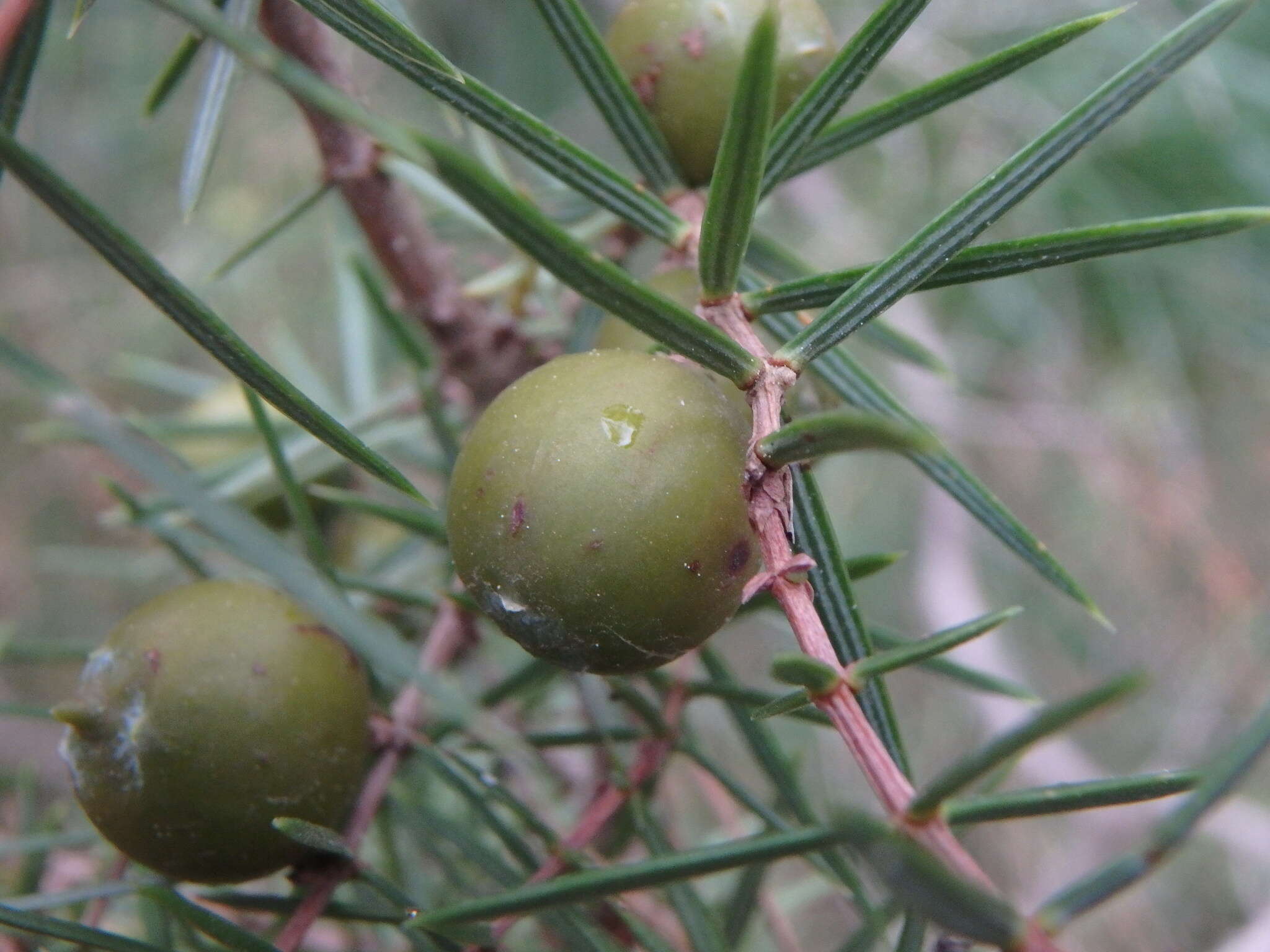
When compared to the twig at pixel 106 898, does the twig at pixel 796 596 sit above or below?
above

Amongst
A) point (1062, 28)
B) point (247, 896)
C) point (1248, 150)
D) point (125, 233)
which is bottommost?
point (247, 896)

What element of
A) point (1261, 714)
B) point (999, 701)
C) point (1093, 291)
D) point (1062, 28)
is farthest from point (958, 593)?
point (1261, 714)

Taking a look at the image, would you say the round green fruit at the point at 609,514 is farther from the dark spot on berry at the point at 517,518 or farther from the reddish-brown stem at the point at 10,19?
the reddish-brown stem at the point at 10,19

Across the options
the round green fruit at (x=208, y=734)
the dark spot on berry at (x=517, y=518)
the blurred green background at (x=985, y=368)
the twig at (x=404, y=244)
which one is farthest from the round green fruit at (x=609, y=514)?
the blurred green background at (x=985, y=368)

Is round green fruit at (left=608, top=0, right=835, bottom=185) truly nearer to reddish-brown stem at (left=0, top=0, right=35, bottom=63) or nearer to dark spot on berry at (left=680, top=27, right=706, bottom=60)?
dark spot on berry at (left=680, top=27, right=706, bottom=60)

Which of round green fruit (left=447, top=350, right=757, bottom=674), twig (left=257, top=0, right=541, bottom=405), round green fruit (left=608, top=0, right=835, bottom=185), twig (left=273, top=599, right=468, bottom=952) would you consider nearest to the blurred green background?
twig (left=257, top=0, right=541, bottom=405)

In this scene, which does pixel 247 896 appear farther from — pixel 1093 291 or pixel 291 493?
pixel 1093 291
